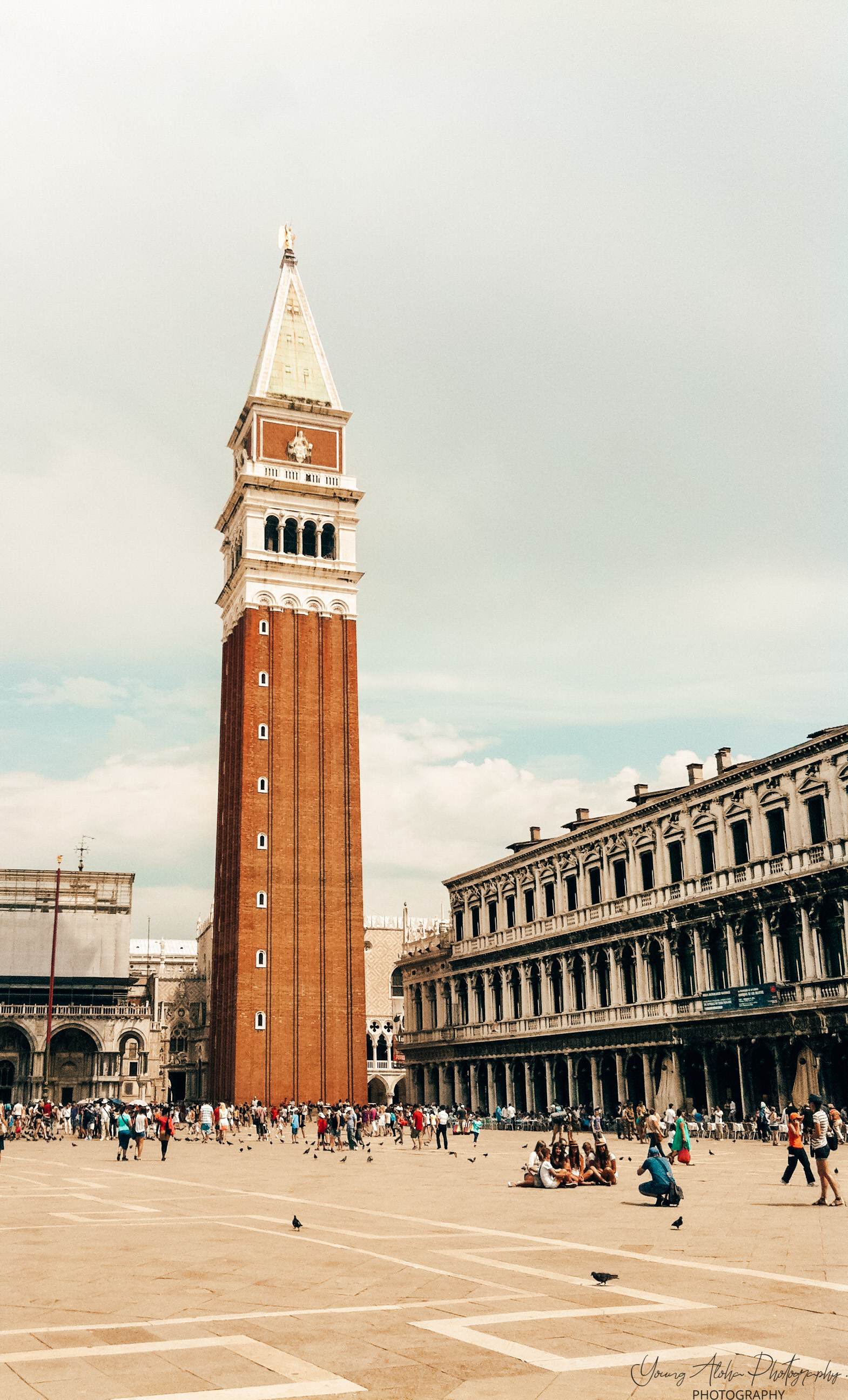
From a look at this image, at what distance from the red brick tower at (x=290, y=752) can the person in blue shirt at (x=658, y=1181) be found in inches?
1901

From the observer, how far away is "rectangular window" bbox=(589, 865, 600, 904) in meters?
55.7

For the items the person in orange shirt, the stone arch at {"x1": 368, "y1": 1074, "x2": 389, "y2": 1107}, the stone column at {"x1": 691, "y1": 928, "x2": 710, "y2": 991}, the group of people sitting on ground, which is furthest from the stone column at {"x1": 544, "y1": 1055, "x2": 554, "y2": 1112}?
the stone arch at {"x1": 368, "y1": 1074, "x2": 389, "y2": 1107}

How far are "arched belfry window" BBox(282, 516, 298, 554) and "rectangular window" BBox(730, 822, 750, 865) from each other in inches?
1477

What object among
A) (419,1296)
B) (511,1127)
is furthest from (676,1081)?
(419,1296)

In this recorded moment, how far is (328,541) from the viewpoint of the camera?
252 feet

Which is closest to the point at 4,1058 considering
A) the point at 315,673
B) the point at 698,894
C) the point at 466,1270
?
the point at 315,673

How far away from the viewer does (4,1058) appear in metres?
83.6

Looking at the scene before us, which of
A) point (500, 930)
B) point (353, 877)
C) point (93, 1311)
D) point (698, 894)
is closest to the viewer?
point (93, 1311)

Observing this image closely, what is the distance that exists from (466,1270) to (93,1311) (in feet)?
14.1

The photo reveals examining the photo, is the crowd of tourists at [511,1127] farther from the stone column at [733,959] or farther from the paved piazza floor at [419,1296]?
the stone column at [733,959]

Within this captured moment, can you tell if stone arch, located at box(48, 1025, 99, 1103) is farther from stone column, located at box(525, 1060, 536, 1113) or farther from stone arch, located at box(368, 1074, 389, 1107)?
stone column, located at box(525, 1060, 536, 1113)

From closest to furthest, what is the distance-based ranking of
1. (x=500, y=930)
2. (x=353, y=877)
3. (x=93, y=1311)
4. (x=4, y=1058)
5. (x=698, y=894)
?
(x=93, y=1311)
(x=698, y=894)
(x=500, y=930)
(x=353, y=877)
(x=4, y=1058)

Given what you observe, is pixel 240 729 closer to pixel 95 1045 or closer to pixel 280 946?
pixel 280 946

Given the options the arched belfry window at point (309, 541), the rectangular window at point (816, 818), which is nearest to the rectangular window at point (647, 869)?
the rectangular window at point (816, 818)
